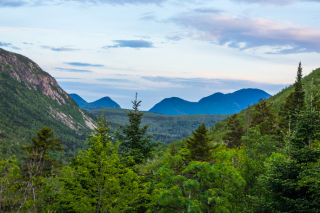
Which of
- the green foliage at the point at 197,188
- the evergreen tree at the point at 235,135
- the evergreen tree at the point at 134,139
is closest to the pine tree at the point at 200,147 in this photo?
the evergreen tree at the point at 134,139

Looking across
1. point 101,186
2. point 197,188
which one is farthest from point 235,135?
point 101,186

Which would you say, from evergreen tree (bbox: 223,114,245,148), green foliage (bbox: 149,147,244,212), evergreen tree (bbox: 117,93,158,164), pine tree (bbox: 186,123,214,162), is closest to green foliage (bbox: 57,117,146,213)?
green foliage (bbox: 149,147,244,212)

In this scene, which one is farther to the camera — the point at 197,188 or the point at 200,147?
the point at 200,147

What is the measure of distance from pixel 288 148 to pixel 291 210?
257cm

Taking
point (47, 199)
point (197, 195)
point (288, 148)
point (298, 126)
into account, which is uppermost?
point (298, 126)

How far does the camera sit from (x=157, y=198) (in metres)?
11.4

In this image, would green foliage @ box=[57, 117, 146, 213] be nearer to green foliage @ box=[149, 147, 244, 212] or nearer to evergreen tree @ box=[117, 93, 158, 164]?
green foliage @ box=[149, 147, 244, 212]

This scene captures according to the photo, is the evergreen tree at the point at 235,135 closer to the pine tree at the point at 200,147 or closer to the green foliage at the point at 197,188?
the pine tree at the point at 200,147

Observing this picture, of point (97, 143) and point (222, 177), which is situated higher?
point (97, 143)

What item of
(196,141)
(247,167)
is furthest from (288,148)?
(196,141)

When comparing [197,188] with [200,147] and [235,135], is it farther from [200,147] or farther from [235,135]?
[235,135]

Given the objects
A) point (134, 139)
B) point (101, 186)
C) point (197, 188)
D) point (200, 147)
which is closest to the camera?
point (197, 188)

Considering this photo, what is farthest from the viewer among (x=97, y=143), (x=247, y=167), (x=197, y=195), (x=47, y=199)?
(x=47, y=199)

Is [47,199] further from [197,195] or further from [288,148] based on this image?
[288,148]
